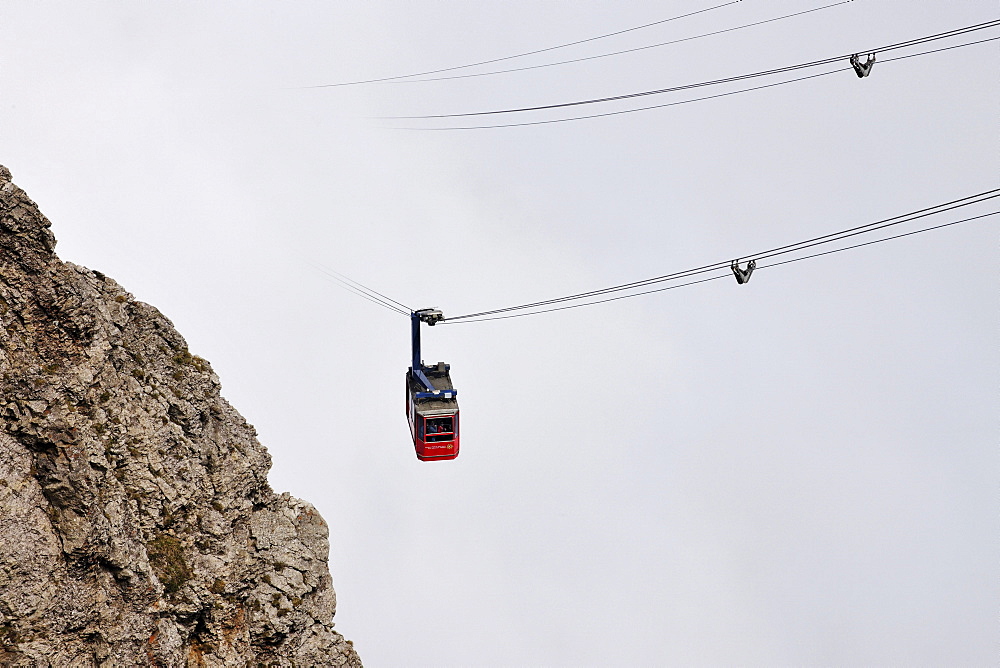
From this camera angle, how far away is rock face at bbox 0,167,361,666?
22641 mm

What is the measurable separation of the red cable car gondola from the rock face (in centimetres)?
488

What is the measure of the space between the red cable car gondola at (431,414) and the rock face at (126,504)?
488 cm

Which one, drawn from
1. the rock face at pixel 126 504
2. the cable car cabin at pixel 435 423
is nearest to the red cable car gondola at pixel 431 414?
the cable car cabin at pixel 435 423

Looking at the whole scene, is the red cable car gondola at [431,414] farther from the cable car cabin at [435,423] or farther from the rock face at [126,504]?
the rock face at [126,504]

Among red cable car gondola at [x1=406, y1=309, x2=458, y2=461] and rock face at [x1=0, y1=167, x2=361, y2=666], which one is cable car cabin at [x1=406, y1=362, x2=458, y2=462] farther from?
rock face at [x1=0, y1=167, x2=361, y2=666]

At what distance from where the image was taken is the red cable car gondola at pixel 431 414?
103 ft

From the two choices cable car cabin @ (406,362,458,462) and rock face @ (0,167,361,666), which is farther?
cable car cabin @ (406,362,458,462)

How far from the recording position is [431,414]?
1233 inches

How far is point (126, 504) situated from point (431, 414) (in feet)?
35.0

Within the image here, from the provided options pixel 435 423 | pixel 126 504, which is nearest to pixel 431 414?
pixel 435 423

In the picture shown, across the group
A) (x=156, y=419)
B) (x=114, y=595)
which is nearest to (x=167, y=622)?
(x=114, y=595)

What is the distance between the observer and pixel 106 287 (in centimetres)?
2769

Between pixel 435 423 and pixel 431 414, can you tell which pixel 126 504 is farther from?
pixel 435 423

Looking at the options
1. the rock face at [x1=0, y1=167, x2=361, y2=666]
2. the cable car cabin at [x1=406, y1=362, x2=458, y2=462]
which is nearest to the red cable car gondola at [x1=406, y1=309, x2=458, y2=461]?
the cable car cabin at [x1=406, y1=362, x2=458, y2=462]
